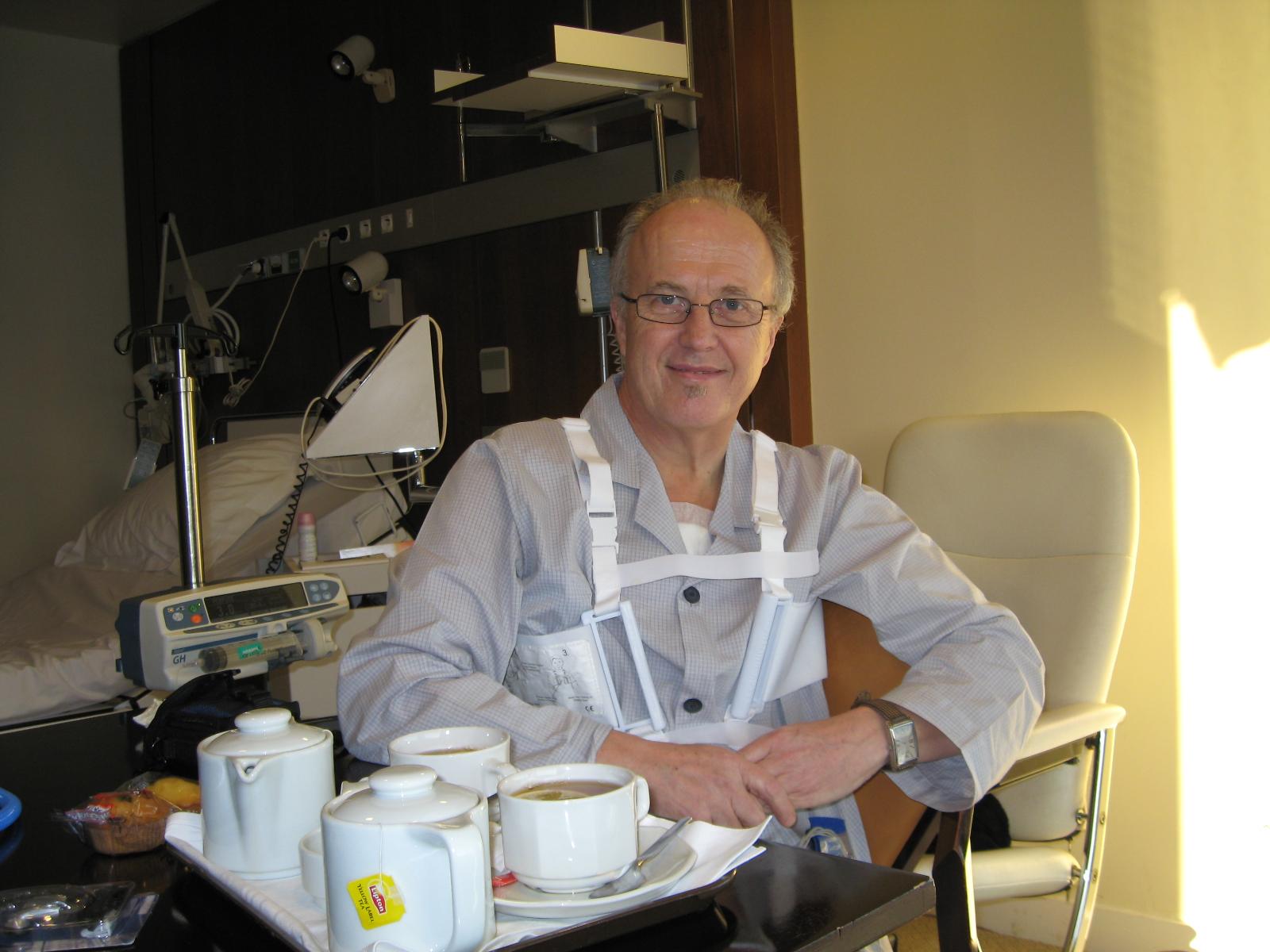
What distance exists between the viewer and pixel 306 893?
0.76 m

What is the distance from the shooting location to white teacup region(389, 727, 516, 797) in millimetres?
850

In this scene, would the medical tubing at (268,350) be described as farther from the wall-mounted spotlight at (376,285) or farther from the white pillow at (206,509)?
the white pillow at (206,509)

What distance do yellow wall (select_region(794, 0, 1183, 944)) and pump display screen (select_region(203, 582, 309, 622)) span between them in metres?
1.59

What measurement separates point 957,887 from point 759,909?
72 cm

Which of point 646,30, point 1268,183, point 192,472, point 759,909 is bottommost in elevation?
point 759,909

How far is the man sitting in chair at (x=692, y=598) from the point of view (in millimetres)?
1309

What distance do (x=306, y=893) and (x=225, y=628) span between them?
0.69m

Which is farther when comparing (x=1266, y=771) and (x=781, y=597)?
(x=1266, y=771)

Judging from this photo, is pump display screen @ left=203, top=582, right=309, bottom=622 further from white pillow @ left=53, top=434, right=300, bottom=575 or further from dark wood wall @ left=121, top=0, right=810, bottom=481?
white pillow @ left=53, top=434, right=300, bottom=575

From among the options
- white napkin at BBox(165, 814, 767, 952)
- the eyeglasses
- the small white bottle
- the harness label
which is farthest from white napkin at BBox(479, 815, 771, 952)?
the small white bottle

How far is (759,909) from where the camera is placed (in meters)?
0.76

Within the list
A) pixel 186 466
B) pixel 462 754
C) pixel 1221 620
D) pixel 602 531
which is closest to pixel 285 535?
pixel 186 466

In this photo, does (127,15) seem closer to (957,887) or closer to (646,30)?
(646,30)

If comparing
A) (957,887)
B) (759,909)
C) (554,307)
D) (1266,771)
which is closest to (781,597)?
(957,887)
